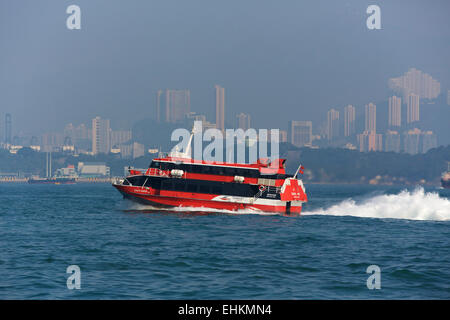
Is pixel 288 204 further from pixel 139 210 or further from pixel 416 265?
pixel 416 265

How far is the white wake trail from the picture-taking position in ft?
177

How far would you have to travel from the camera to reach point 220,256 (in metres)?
28.5

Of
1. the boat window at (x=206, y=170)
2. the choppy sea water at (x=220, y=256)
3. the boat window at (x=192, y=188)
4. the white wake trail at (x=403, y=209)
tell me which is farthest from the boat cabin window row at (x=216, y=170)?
the white wake trail at (x=403, y=209)

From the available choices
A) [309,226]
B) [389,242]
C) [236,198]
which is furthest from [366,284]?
[236,198]

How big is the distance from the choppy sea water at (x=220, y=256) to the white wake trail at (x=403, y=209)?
2549mm

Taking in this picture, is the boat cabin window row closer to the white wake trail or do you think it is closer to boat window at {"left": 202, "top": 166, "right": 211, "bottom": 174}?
boat window at {"left": 202, "top": 166, "right": 211, "bottom": 174}

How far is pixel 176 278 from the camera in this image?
2283cm

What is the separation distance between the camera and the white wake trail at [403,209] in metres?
54.0

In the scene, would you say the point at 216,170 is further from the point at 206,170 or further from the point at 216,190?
the point at 216,190

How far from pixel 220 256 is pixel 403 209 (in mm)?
33216

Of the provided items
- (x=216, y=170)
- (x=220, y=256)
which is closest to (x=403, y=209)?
(x=216, y=170)

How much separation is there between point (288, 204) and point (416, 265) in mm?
26228

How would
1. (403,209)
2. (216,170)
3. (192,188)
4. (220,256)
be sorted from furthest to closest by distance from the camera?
(403,209), (216,170), (192,188), (220,256)

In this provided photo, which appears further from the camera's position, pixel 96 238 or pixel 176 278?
pixel 96 238
